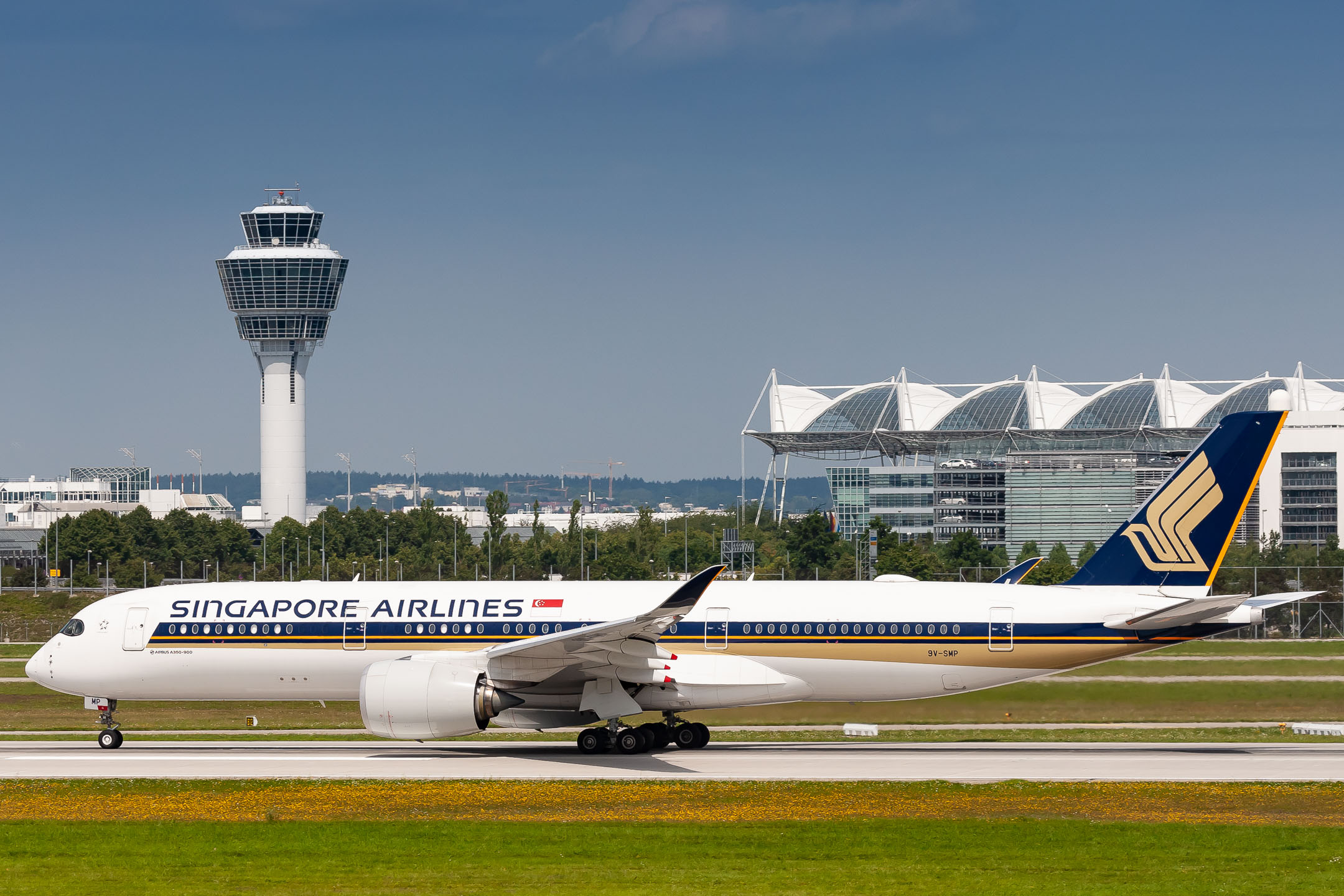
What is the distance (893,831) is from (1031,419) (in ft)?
538

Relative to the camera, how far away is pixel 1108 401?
17950cm

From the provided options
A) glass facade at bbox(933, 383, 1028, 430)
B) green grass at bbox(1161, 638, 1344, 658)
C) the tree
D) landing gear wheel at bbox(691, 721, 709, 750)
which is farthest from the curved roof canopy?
landing gear wheel at bbox(691, 721, 709, 750)

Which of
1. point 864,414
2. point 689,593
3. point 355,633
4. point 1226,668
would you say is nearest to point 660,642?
point 689,593

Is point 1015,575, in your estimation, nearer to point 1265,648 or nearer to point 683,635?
point 683,635

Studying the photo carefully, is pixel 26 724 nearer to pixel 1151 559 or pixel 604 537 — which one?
pixel 1151 559

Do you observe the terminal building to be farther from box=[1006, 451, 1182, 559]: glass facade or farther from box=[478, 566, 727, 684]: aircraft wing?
box=[478, 566, 727, 684]: aircraft wing

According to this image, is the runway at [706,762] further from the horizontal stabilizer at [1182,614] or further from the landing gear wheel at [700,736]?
the horizontal stabilizer at [1182,614]

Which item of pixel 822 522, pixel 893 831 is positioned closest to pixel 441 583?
pixel 893 831

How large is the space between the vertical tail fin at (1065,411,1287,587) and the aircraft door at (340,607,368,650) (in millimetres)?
15826

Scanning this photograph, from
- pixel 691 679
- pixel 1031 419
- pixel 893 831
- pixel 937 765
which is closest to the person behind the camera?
pixel 893 831

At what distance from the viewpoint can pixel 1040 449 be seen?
180500mm

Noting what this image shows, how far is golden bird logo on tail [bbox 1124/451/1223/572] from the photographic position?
31.1 metres

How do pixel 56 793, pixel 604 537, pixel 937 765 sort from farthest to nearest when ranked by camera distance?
pixel 604 537 < pixel 937 765 < pixel 56 793

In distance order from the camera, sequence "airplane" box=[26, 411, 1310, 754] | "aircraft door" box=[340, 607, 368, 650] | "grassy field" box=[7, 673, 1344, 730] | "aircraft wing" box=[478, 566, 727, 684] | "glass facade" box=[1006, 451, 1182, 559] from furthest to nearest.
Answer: "glass facade" box=[1006, 451, 1182, 559] < "grassy field" box=[7, 673, 1344, 730] < "aircraft door" box=[340, 607, 368, 650] < "airplane" box=[26, 411, 1310, 754] < "aircraft wing" box=[478, 566, 727, 684]
